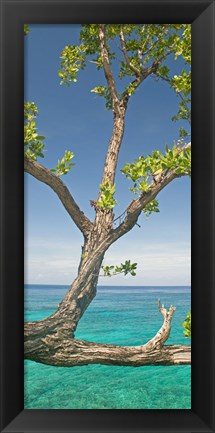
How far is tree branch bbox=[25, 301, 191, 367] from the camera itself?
5.28 feet

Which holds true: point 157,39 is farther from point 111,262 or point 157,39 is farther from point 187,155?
point 111,262

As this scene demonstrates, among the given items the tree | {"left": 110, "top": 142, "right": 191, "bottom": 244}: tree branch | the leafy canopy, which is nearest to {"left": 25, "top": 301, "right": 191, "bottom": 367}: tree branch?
the tree

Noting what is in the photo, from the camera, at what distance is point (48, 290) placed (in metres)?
1.62

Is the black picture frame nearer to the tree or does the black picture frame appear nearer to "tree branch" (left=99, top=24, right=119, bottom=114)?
the tree

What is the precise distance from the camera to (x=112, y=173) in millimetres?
1729

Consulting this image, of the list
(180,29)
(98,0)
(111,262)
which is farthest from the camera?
(111,262)

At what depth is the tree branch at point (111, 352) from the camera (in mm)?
1610
